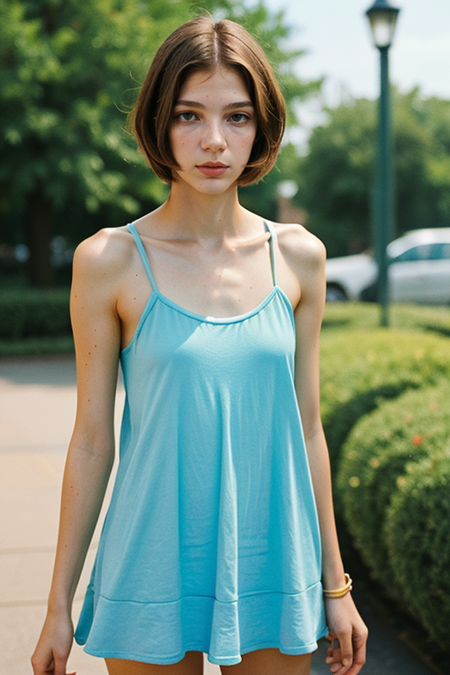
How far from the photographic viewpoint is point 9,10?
11.6 meters

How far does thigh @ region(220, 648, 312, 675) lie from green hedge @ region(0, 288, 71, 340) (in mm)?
11537

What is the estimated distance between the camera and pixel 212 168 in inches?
57.6

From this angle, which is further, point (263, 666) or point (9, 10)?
point (9, 10)

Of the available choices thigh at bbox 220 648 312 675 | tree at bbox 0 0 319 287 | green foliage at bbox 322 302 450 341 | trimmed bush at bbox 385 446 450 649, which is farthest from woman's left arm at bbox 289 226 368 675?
tree at bbox 0 0 319 287

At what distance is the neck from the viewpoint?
5.13ft

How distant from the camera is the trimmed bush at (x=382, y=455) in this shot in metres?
3.21

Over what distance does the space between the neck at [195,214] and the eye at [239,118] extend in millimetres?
158

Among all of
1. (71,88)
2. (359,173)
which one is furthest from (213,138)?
(359,173)

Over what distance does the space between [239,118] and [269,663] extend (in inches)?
44.1

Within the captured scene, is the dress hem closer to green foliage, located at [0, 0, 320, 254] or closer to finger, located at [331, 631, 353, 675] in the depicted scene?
finger, located at [331, 631, 353, 675]

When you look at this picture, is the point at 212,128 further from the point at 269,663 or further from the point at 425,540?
the point at 425,540

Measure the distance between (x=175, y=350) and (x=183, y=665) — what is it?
2.13 feet

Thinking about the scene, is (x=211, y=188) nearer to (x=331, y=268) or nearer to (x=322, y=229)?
(x=331, y=268)

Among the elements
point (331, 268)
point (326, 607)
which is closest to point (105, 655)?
point (326, 607)
